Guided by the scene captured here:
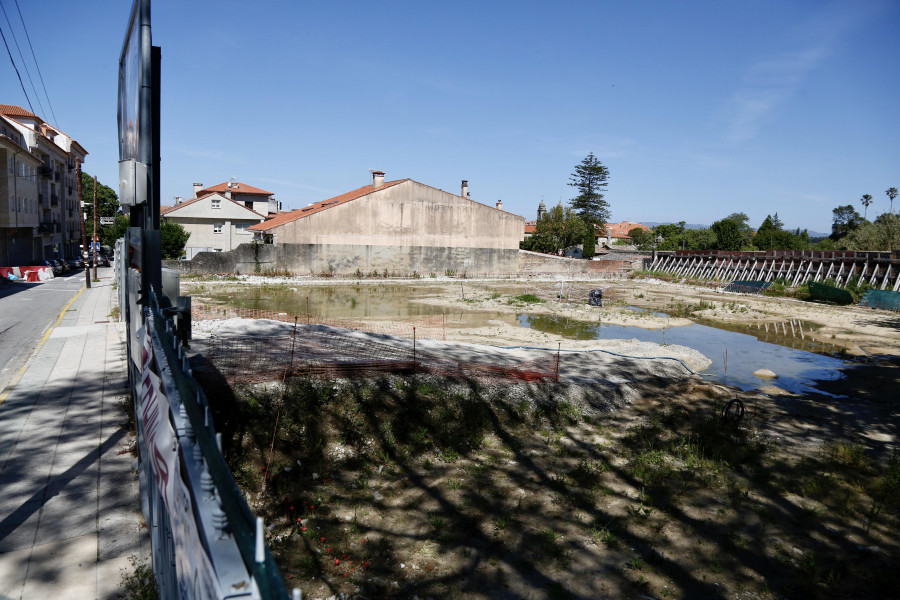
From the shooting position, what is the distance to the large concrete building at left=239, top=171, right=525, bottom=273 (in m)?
44.8

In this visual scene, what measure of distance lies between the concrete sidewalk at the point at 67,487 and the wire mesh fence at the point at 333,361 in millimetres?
2018

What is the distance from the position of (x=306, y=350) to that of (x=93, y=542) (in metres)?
7.03

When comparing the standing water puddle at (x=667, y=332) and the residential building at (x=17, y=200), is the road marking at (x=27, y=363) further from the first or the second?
the residential building at (x=17, y=200)

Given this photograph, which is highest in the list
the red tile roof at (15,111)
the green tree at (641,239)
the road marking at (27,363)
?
the red tile roof at (15,111)

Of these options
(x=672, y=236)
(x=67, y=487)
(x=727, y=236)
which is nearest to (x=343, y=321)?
(x=67, y=487)

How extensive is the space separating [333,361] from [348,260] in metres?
35.8

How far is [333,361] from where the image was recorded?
1127cm

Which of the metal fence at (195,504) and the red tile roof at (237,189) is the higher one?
the red tile roof at (237,189)

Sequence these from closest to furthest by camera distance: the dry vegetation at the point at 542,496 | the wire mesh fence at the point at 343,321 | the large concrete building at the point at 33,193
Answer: the dry vegetation at the point at 542,496
the wire mesh fence at the point at 343,321
the large concrete building at the point at 33,193

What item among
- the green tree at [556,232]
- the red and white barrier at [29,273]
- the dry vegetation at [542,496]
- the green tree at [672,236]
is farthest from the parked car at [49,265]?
the green tree at [672,236]

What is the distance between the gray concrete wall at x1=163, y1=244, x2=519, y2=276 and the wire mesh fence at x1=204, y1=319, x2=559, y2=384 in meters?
30.0

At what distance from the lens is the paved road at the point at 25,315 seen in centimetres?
1198

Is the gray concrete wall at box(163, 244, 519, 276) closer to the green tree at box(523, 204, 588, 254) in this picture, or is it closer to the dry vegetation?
the green tree at box(523, 204, 588, 254)

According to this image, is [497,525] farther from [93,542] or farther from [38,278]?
[38,278]
